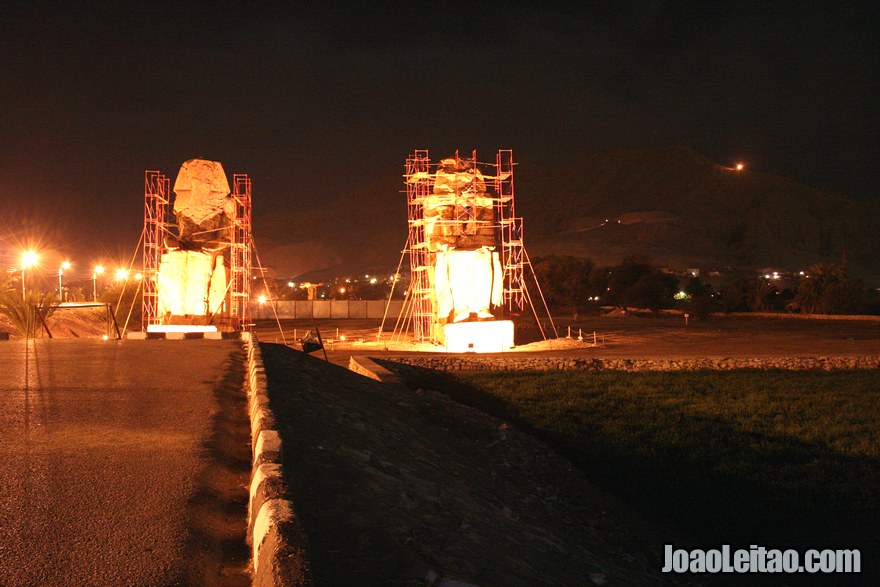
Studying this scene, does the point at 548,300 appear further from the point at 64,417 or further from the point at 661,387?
the point at 64,417

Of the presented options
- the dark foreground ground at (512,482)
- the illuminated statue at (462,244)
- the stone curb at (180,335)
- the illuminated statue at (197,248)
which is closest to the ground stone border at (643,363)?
the stone curb at (180,335)

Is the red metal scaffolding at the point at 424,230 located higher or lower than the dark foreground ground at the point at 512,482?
higher

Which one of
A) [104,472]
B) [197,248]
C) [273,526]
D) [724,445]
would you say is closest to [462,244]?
[197,248]

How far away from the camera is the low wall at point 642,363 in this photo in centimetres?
2155

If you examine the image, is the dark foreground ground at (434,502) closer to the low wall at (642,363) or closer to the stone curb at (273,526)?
the stone curb at (273,526)

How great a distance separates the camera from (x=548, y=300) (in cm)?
6756

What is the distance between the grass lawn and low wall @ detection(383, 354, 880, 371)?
7.60 feet

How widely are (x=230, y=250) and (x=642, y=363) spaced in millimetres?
Answer: 16394

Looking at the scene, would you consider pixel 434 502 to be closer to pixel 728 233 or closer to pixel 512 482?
pixel 512 482

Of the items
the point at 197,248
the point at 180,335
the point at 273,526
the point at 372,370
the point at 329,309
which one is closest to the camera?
the point at 273,526

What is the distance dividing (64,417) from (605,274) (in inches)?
2707

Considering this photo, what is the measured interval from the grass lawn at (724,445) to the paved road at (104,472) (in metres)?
5.79

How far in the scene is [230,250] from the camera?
2755 centimetres

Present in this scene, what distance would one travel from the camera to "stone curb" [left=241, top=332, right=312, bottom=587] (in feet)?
11.3
